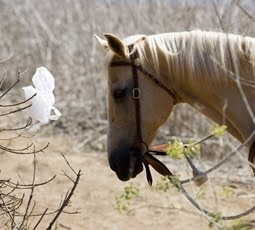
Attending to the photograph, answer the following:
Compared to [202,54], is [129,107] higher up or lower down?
lower down

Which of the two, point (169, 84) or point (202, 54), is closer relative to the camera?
point (202, 54)

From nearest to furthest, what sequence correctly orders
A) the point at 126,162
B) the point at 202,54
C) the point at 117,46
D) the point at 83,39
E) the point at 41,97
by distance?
the point at 41,97 < the point at 202,54 < the point at 117,46 < the point at 126,162 < the point at 83,39

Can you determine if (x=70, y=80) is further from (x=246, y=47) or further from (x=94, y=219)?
(x=246, y=47)

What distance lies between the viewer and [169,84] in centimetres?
365

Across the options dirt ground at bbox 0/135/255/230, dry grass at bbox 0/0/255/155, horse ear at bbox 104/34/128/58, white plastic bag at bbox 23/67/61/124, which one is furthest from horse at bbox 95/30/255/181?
dry grass at bbox 0/0/255/155

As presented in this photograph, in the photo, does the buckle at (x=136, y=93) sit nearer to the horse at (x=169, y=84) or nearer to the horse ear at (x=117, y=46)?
the horse at (x=169, y=84)

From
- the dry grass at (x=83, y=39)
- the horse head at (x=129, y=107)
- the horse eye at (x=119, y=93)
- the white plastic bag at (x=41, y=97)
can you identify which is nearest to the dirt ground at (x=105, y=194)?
the dry grass at (x=83, y=39)

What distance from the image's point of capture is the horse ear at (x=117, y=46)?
3.62 m

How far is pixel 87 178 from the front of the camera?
7387 millimetres

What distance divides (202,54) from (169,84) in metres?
0.24

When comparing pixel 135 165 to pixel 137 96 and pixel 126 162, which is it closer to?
pixel 126 162

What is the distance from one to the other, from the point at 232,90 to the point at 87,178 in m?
4.06

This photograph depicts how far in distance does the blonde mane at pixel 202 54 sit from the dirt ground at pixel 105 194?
1.89 metres

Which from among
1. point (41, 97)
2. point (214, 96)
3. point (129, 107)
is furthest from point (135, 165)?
point (41, 97)
